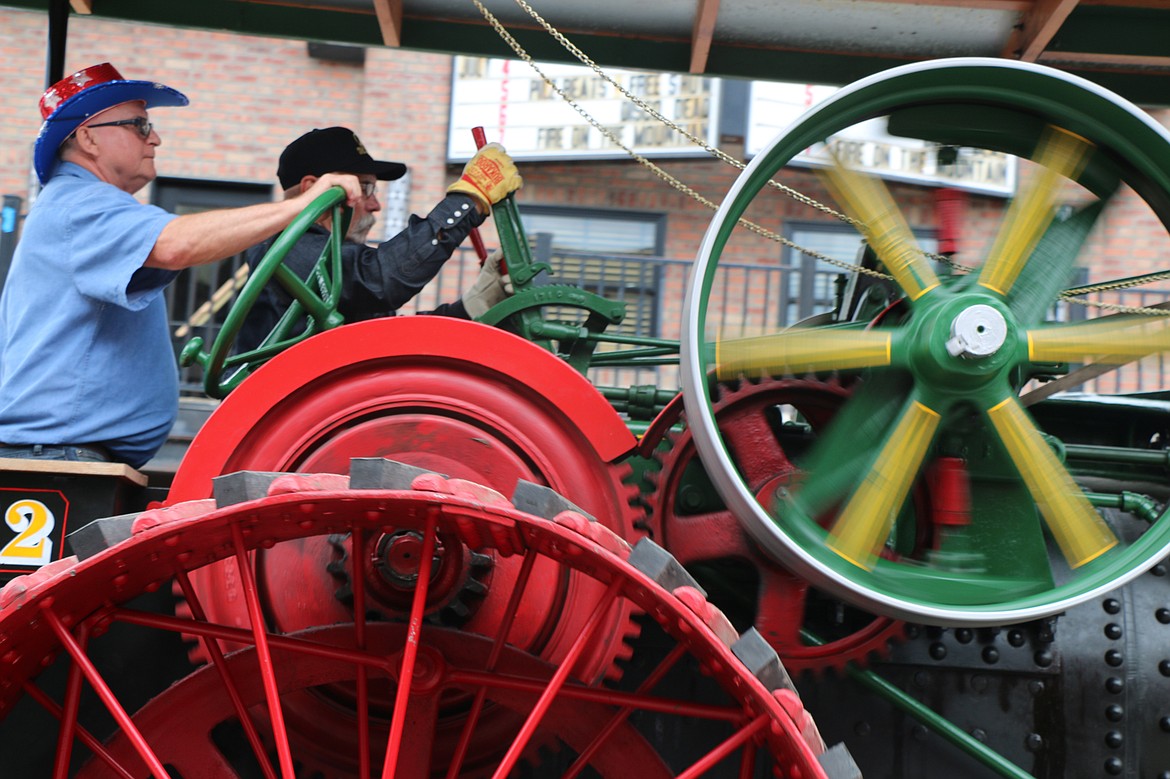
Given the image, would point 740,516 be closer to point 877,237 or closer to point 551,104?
point 877,237

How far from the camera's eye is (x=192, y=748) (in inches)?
82.9

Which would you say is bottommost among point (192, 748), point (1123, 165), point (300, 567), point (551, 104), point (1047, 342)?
point (192, 748)

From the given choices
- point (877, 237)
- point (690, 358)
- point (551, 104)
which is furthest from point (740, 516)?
point (551, 104)

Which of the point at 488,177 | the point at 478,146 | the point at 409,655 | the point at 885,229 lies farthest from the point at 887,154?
the point at 409,655

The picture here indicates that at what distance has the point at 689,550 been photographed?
7.45 feet

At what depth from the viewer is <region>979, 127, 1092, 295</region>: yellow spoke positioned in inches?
84.4

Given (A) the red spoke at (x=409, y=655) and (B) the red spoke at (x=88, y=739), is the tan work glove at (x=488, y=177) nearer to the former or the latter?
(A) the red spoke at (x=409, y=655)

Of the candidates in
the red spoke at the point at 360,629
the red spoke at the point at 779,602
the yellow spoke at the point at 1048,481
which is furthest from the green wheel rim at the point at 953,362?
the red spoke at the point at 360,629

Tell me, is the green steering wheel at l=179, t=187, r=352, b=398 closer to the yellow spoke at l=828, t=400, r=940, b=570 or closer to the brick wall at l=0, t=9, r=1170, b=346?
the yellow spoke at l=828, t=400, r=940, b=570

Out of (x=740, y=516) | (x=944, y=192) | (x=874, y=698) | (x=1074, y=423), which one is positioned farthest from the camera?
(x=1074, y=423)

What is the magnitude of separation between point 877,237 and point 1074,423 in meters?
0.92

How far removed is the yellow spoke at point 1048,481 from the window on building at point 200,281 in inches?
249

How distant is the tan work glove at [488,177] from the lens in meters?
2.69

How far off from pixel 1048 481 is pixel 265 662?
1442 mm
